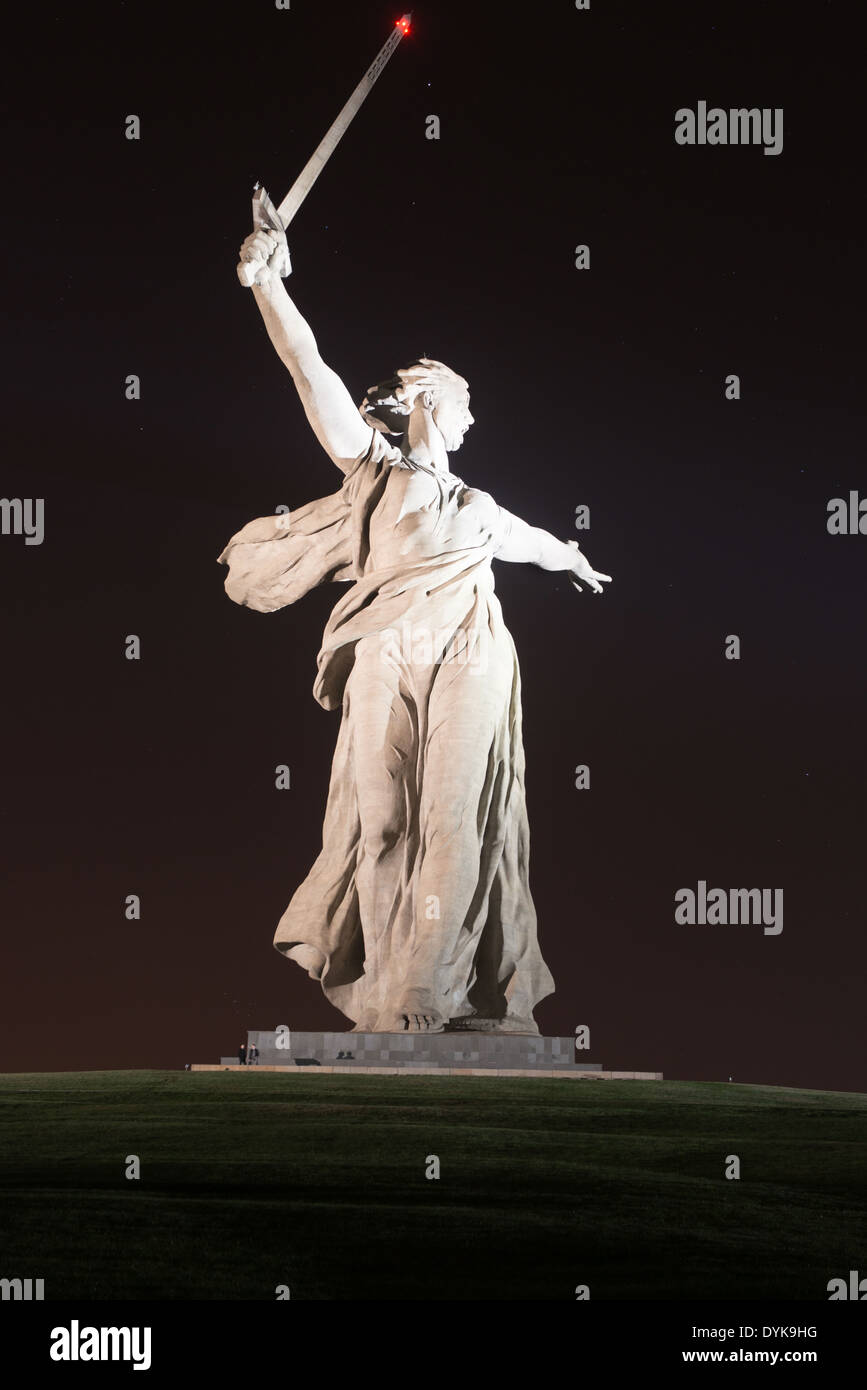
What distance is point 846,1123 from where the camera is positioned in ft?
41.7

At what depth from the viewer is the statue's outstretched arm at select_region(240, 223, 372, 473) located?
51.8 ft

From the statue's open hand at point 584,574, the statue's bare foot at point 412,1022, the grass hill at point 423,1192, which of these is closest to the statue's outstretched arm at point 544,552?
the statue's open hand at point 584,574

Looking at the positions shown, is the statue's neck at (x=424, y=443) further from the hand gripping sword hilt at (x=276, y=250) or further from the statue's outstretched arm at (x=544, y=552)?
the hand gripping sword hilt at (x=276, y=250)

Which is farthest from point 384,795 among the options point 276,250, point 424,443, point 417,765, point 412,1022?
point 276,250

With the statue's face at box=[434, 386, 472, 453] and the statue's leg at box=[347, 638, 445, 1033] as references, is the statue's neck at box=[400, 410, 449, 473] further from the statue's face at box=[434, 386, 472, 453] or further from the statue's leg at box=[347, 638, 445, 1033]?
the statue's leg at box=[347, 638, 445, 1033]

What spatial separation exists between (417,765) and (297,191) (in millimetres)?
5277

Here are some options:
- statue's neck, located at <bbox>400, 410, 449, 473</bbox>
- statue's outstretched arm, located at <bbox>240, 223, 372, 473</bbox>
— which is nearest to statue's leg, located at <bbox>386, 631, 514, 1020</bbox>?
statue's neck, located at <bbox>400, 410, 449, 473</bbox>

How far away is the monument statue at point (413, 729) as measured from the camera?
16.8 metres

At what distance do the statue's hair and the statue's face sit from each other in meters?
0.07

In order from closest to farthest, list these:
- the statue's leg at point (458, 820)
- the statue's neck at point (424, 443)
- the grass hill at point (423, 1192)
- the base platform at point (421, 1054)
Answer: the grass hill at point (423, 1192)
the base platform at point (421, 1054)
the statue's leg at point (458, 820)
the statue's neck at point (424, 443)

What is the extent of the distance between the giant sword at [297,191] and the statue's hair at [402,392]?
7.18 ft

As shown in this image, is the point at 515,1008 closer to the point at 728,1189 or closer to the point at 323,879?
the point at 323,879

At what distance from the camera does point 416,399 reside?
1786 centimetres

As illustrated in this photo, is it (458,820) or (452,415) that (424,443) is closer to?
(452,415)
